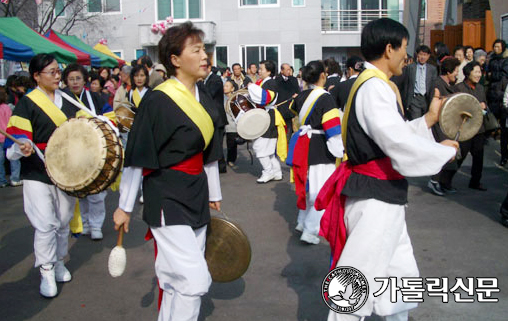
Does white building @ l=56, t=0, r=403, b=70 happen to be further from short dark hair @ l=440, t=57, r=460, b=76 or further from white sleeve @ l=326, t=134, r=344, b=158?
white sleeve @ l=326, t=134, r=344, b=158

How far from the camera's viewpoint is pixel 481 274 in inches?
177

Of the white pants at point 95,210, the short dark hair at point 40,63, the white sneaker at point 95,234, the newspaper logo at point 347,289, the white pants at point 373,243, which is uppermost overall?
the short dark hair at point 40,63

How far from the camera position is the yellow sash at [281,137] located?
862cm

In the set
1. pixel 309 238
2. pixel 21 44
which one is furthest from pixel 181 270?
pixel 21 44

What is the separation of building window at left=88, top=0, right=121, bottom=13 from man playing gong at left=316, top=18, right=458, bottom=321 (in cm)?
2461

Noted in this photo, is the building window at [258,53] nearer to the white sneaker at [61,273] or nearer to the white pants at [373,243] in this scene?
the white sneaker at [61,273]

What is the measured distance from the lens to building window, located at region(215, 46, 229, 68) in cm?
2480

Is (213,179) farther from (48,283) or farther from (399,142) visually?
(48,283)

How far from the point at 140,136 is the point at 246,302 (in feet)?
6.05

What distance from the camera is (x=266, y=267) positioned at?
483 centimetres

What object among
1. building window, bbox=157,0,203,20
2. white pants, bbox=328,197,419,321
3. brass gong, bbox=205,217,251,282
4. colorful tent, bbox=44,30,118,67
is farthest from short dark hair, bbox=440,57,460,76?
building window, bbox=157,0,203,20

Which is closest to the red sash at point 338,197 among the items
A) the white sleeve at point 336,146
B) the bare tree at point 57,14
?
the white sleeve at point 336,146

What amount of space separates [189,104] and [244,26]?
22.3m

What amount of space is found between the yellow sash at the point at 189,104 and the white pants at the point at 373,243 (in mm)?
948
